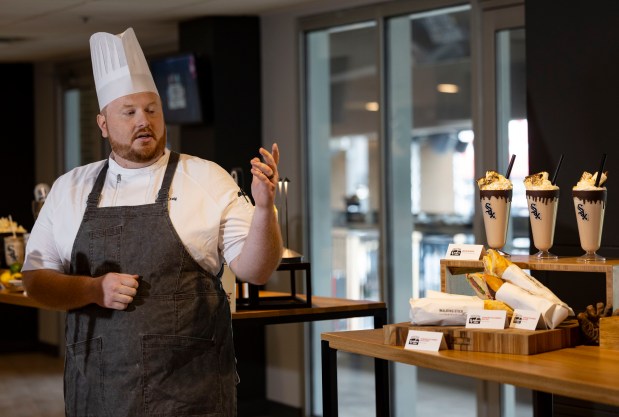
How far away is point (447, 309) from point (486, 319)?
0.37 feet

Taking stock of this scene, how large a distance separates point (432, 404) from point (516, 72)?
204cm

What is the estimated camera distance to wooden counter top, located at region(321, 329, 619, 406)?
84.6 inches

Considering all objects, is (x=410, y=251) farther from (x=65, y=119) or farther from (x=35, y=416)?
(x=65, y=119)

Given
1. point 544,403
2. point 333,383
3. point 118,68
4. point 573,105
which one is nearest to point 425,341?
point 544,403

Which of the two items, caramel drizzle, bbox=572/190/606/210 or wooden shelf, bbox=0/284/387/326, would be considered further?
wooden shelf, bbox=0/284/387/326

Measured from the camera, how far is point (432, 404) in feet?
19.2

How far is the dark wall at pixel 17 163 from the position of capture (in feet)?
28.2

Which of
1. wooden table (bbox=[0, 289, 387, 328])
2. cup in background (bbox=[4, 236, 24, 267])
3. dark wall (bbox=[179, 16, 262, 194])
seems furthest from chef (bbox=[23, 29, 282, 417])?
dark wall (bbox=[179, 16, 262, 194])

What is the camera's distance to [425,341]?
2627mm

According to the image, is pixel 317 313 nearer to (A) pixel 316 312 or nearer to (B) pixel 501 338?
(A) pixel 316 312

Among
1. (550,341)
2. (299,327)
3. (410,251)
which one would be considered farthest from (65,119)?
(550,341)

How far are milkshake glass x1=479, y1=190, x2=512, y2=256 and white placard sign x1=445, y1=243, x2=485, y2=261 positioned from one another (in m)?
0.05

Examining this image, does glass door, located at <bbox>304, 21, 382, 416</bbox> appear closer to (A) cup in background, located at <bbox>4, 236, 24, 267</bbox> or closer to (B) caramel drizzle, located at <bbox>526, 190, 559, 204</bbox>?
(A) cup in background, located at <bbox>4, 236, 24, 267</bbox>

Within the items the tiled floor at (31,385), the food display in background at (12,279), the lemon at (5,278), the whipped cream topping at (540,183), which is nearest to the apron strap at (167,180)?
the whipped cream topping at (540,183)
